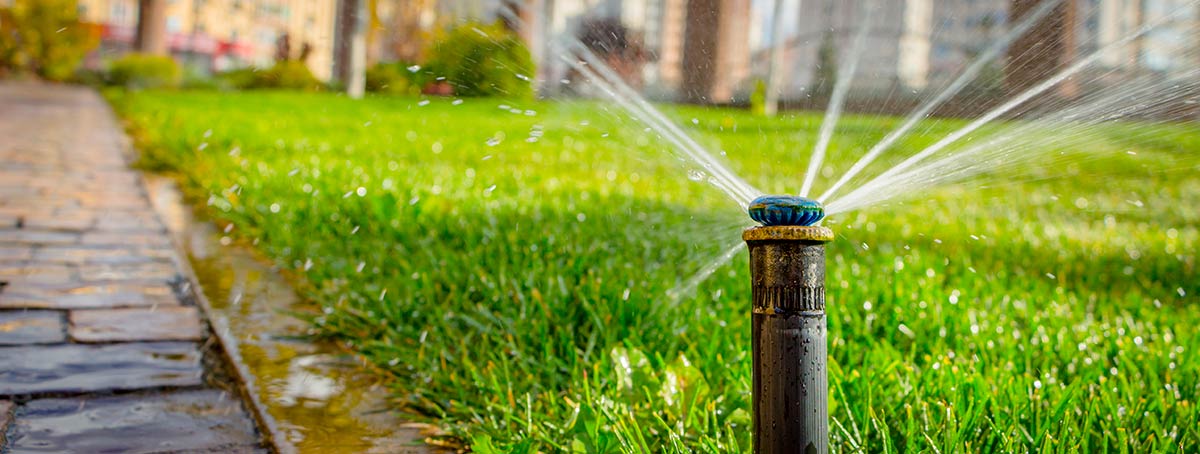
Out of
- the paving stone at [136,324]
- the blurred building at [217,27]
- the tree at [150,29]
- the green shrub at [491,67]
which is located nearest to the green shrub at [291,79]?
the green shrub at [491,67]

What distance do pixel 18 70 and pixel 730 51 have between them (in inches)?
696

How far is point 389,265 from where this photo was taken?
2.94m

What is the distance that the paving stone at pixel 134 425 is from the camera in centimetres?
169

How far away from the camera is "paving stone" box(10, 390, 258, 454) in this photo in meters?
1.69

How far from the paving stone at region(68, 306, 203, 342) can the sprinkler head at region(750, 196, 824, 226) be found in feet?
5.55

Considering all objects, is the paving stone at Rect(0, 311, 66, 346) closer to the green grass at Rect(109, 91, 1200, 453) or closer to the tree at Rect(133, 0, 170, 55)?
the green grass at Rect(109, 91, 1200, 453)

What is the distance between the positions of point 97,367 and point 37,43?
25837mm

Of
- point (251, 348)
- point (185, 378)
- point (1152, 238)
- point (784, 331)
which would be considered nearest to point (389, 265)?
point (251, 348)

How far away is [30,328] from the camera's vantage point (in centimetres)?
238

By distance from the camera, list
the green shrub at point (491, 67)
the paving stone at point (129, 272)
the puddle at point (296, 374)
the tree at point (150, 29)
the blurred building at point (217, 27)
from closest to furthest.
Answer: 1. the puddle at point (296, 374)
2. the paving stone at point (129, 272)
3. the green shrub at point (491, 67)
4. the tree at point (150, 29)
5. the blurred building at point (217, 27)

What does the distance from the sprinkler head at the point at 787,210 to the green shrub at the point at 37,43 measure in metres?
26.3

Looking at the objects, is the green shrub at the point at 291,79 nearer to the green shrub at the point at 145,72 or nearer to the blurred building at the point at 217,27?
the green shrub at the point at 145,72

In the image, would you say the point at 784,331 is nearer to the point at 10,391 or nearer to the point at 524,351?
the point at 524,351

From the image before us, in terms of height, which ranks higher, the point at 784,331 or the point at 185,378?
the point at 784,331
